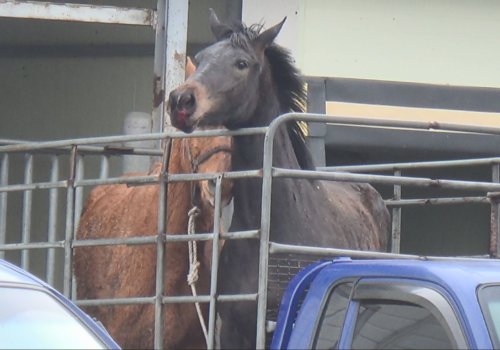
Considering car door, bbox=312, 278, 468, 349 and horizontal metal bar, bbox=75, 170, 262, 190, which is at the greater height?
horizontal metal bar, bbox=75, 170, 262, 190

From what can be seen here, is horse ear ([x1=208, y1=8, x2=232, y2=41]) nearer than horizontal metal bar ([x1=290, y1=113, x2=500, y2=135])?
No

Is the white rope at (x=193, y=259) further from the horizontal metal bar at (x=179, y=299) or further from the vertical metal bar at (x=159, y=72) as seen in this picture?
the vertical metal bar at (x=159, y=72)

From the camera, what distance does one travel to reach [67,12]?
10.2 m

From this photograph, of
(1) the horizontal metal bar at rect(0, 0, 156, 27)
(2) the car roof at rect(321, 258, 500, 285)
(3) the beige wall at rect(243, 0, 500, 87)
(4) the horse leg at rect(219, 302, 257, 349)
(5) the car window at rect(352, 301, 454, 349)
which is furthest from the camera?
(3) the beige wall at rect(243, 0, 500, 87)

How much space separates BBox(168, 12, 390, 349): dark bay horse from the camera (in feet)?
22.9

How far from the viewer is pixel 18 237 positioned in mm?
12250

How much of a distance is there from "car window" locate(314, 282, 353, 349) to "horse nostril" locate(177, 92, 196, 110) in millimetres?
2181

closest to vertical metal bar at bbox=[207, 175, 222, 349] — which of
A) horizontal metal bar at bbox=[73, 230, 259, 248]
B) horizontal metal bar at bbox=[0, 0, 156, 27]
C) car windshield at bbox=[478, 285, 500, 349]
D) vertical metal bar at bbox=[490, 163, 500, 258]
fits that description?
horizontal metal bar at bbox=[73, 230, 259, 248]

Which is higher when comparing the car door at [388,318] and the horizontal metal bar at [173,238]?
the horizontal metal bar at [173,238]

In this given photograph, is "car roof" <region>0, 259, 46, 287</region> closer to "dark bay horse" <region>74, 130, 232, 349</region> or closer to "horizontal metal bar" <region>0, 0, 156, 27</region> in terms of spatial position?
"dark bay horse" <region>74, 130, 232, 349</region>

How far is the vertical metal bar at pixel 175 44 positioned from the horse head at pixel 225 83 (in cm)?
230

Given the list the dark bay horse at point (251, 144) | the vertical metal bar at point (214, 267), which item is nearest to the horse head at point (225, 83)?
the dark bay horse at point (251, 144)

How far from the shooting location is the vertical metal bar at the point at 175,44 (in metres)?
10.0

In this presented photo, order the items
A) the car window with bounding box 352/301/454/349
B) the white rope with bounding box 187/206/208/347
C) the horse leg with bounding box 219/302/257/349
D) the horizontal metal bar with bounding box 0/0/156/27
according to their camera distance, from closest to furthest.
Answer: the car window with bounding box 352/301/454/349
the horse leg with bounding box 219/302/257/349
the white rope with bounding box 187/206/208/347
the horizontal metal bar with bounding box 0/0/156/27
